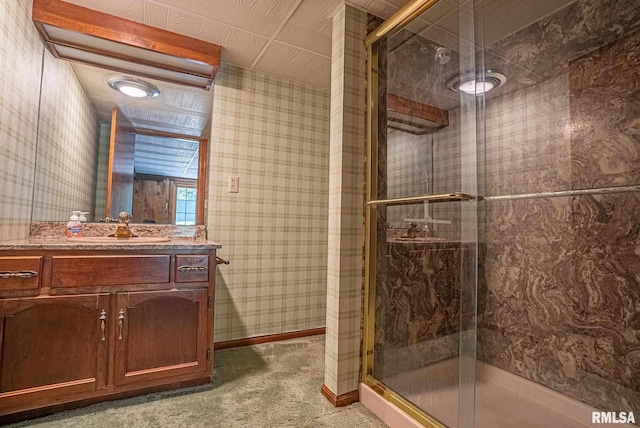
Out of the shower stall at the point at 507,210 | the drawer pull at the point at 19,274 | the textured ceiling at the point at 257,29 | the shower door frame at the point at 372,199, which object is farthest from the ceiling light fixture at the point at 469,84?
the drawer pull at the point at 19,274

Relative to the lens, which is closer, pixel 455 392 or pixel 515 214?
pixel 455 392

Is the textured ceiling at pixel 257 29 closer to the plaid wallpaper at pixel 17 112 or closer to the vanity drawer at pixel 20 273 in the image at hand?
the plaid wallpaper at pixel 17 112

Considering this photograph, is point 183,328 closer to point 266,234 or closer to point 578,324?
point 266,234

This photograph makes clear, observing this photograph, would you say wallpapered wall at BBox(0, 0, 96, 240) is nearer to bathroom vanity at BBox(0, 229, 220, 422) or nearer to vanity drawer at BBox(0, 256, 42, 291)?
vanity drawer at BBox(0, 256, 42, 291)

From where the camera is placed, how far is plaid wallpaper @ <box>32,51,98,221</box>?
67.9 inches

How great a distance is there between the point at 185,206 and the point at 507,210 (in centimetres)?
205

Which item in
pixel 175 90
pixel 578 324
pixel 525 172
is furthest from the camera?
pixel 175 90

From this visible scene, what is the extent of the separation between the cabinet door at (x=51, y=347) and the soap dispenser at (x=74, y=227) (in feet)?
1.71

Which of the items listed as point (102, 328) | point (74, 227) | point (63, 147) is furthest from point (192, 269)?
point (63, 147)

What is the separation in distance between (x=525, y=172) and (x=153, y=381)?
2.27m

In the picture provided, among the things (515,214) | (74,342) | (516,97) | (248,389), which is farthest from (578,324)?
(74,342)

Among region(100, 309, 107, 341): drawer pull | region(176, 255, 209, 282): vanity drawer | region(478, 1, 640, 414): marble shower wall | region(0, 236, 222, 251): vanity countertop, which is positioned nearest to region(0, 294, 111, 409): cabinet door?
region(100, 309, 107, 341): drawer pull

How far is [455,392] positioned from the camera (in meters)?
1.28

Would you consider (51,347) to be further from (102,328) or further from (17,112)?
(17,112)
